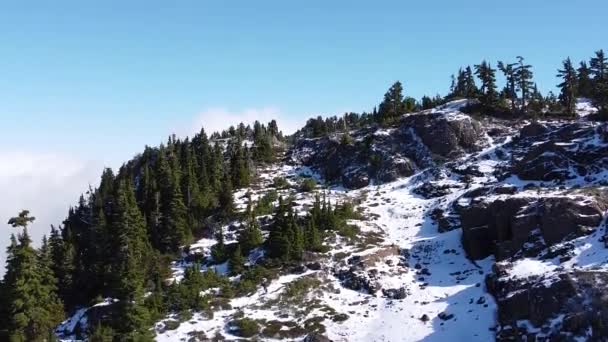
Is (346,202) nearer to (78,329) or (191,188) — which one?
(191,188)

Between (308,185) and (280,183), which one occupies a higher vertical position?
(280,183)

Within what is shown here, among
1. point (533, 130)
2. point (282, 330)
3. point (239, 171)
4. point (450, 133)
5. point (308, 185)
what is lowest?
point (282, 330)

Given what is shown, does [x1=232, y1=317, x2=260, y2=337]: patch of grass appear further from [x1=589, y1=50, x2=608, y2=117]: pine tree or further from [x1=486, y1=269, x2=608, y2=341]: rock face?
[x1=589, y1=50, x2=608, y2=117]: pine tree

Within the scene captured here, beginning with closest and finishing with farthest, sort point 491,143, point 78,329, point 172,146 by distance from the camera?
point 78,329
point 491,143
point 172,146

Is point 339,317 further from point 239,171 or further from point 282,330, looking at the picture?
point 239,171

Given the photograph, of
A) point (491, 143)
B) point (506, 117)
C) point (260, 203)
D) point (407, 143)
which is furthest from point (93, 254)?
point (506, 117)

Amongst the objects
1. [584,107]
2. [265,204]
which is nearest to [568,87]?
[584,107]
